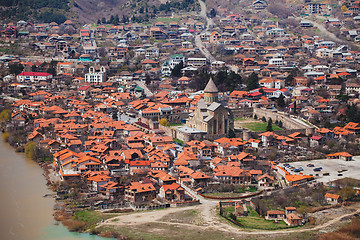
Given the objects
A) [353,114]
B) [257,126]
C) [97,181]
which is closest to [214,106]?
[257,126]

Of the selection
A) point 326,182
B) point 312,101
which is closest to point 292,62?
point 312,101

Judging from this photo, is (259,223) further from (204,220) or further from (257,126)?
(257,126)

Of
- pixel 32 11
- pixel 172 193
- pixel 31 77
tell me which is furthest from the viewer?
pixel 32 11

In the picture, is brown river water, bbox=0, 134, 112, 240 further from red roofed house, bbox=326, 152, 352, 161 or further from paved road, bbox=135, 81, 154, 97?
paved road, bbox=135, 81, 154, 97

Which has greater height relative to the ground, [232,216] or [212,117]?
[212,117]

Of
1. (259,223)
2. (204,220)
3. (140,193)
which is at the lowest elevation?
(259,223)

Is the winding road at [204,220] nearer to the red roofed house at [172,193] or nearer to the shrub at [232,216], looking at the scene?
the shrub at [232,216]

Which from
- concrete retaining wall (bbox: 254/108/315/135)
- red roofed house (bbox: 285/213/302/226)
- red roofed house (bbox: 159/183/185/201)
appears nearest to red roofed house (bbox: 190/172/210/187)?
red roofed house (bbox: 159/183/185/201)
